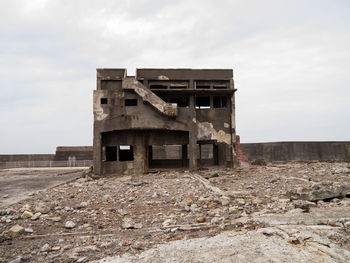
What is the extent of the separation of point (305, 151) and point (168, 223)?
19.9 m

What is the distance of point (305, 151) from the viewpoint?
21906 mm

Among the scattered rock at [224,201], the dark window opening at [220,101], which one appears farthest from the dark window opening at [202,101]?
the scattered rock at [224,201]

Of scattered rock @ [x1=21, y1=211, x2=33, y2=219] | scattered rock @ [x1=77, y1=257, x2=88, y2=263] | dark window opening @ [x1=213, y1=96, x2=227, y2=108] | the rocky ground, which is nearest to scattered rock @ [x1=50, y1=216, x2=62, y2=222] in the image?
the rocky ground

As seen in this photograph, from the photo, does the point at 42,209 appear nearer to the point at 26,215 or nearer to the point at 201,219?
the point at 26,215

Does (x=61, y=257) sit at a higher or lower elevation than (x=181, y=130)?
lower

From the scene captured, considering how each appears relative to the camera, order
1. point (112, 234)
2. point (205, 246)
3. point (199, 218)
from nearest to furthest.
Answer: point (205, 246)
point (112, 234)
point (199, 218)

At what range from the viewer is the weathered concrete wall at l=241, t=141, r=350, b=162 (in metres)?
21.9

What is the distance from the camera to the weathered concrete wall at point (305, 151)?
2189cm

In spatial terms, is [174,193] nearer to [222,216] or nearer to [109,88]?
[222,216]

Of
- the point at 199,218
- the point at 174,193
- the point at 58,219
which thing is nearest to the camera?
the point at 199,218

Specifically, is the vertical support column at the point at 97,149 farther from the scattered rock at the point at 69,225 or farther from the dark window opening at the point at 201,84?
the scattered rock at the point at 69,225

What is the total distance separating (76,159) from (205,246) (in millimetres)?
23149

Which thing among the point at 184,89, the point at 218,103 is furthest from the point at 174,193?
the point at 218,103

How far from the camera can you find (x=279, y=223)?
15.5 ft
